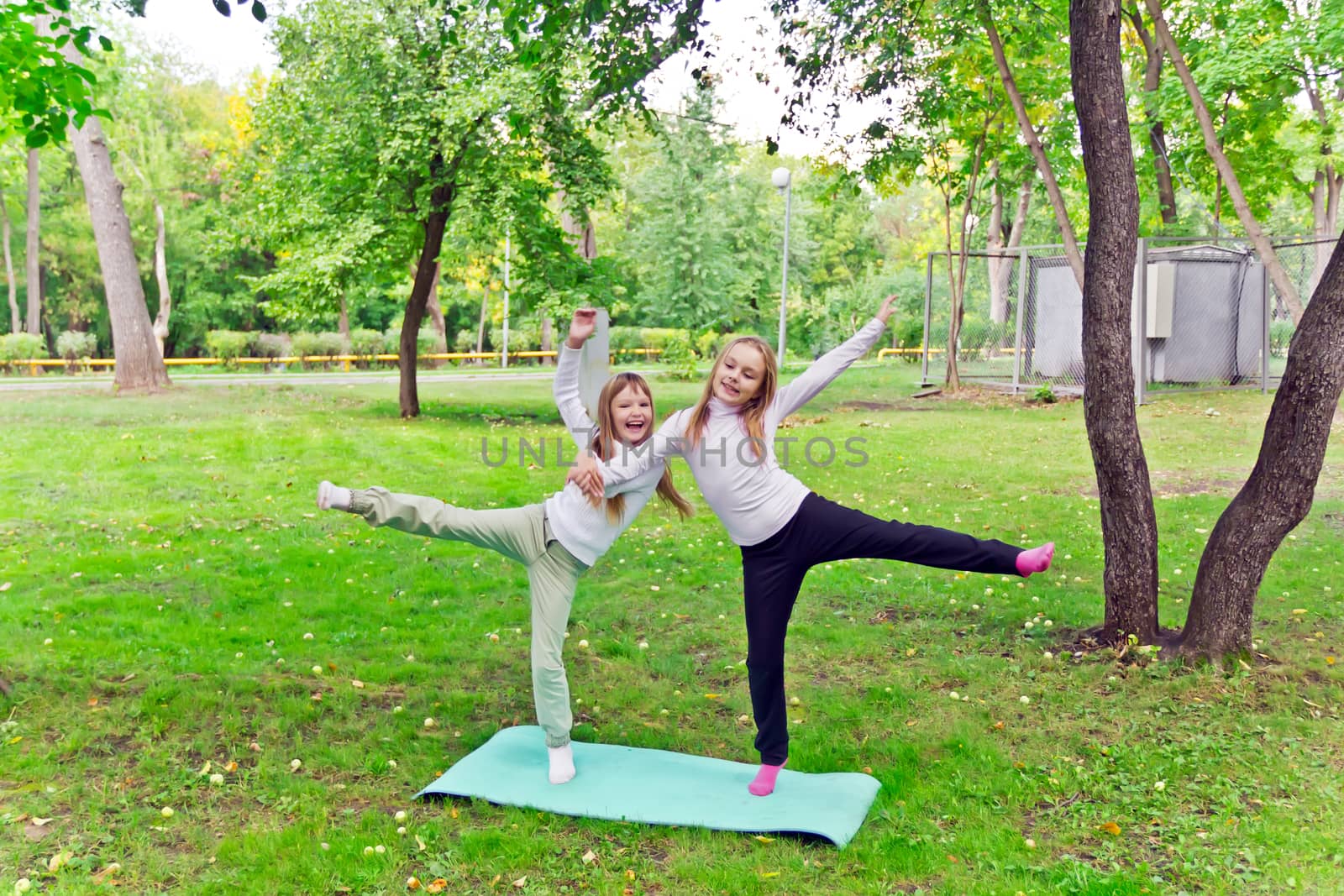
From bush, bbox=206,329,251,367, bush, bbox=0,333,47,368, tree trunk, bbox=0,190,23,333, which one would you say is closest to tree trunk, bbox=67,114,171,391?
bush, bbox=0,333,47,368

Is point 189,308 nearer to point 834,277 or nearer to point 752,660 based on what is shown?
point 834,277

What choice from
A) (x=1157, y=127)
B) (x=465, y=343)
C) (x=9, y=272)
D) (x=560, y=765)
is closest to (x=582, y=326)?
(x=560, y=765)

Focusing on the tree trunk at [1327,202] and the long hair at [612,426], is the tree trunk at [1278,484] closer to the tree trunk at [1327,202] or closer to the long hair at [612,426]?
the long hair at [612,426]

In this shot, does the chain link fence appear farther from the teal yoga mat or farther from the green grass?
the teal yoga mat

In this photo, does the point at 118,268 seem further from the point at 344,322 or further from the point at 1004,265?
the point at 1004,265

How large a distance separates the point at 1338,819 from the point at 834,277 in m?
48.7

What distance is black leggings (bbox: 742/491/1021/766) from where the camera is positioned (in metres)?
4.38

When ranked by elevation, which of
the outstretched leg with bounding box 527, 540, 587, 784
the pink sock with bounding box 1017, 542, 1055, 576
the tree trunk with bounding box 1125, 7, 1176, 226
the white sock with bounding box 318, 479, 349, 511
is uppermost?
the tree trunk with bounding box 1125, 7, 1176, 226

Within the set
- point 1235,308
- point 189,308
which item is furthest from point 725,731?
point 189,308

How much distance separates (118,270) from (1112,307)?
20.5 m

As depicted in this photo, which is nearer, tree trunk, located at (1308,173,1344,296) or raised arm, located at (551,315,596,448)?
raised arm, located at (551,315,596,448)

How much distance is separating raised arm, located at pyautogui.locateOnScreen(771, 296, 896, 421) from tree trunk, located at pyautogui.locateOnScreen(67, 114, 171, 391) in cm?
1945

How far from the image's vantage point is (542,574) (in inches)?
190

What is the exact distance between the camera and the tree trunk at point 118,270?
66.9ft
